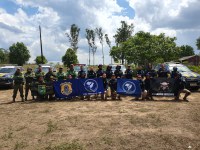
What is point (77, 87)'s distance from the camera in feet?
55.2

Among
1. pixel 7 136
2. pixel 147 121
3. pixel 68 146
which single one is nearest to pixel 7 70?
pixel 7 136

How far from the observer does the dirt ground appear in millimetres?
8633

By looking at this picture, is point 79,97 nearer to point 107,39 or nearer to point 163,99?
point 163,99

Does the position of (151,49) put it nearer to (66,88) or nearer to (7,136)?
(66,88)

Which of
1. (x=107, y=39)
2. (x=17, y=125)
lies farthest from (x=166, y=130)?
(x=107, y=39)

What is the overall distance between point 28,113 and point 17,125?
2149 millimetres

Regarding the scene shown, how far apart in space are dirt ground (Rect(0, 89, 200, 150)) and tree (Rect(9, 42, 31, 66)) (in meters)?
66.2

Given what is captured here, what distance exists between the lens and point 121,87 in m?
16.9

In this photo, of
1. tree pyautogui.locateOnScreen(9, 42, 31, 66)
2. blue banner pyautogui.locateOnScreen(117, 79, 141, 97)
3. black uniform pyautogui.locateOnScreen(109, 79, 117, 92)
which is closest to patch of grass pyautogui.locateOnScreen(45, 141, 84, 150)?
black uniform pyautogui.locateOnScreen(109, 79, 117, 92)

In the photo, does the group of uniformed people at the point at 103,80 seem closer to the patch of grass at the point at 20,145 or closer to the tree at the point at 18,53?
the patch of grass at the point at 20,145

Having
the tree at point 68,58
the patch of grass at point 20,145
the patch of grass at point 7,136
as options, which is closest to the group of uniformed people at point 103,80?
the patch of grass at point 7,136

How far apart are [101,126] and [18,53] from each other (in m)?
72.1

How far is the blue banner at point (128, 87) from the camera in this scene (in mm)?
16812

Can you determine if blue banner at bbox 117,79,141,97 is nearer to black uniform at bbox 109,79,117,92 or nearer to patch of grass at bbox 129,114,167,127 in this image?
black uniform at bbox 109,79,117,92
